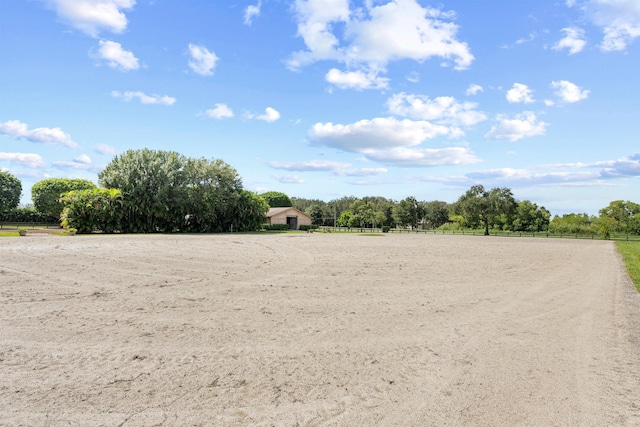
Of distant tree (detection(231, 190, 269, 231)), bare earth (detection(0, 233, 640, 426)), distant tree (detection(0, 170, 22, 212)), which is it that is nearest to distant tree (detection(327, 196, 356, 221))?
distant tree (detection(231, 190, 269, 231))

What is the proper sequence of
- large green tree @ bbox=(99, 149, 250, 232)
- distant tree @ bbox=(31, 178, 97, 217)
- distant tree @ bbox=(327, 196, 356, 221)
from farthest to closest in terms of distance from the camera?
distant tree @ bbox=(327, 196, 356, 221)
distant tree @ bbox=(31, 178, 97, 217)
large green tree @ bbox=(99, 149, 250, 232)

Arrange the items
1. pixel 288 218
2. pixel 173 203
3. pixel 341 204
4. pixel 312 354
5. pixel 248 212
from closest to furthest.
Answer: pixel 312 354 < pixel 173 203 < pixel 248 212 < pixel 288 218 < pixel 341 204

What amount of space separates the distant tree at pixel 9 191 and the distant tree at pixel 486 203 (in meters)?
76.0

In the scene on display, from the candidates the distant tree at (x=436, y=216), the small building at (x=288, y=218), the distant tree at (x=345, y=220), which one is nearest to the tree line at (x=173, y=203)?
the small building at (x=288, y=218)

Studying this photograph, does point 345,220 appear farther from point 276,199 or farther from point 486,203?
point 486,203

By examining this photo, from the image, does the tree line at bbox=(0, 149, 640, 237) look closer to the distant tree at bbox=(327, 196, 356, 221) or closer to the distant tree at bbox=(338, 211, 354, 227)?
the distant tree at bbox=(338, 211, 354, 227)

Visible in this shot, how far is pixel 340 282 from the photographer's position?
11.0m

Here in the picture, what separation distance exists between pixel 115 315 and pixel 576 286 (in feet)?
41.3

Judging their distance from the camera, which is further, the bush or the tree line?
the bush

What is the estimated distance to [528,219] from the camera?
67.2 metres

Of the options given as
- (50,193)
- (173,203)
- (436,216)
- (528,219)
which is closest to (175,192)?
(173,203)

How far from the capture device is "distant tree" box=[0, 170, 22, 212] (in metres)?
60.4

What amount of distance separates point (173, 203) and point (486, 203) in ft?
150

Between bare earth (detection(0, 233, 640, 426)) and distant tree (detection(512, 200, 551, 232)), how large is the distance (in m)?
62.2
